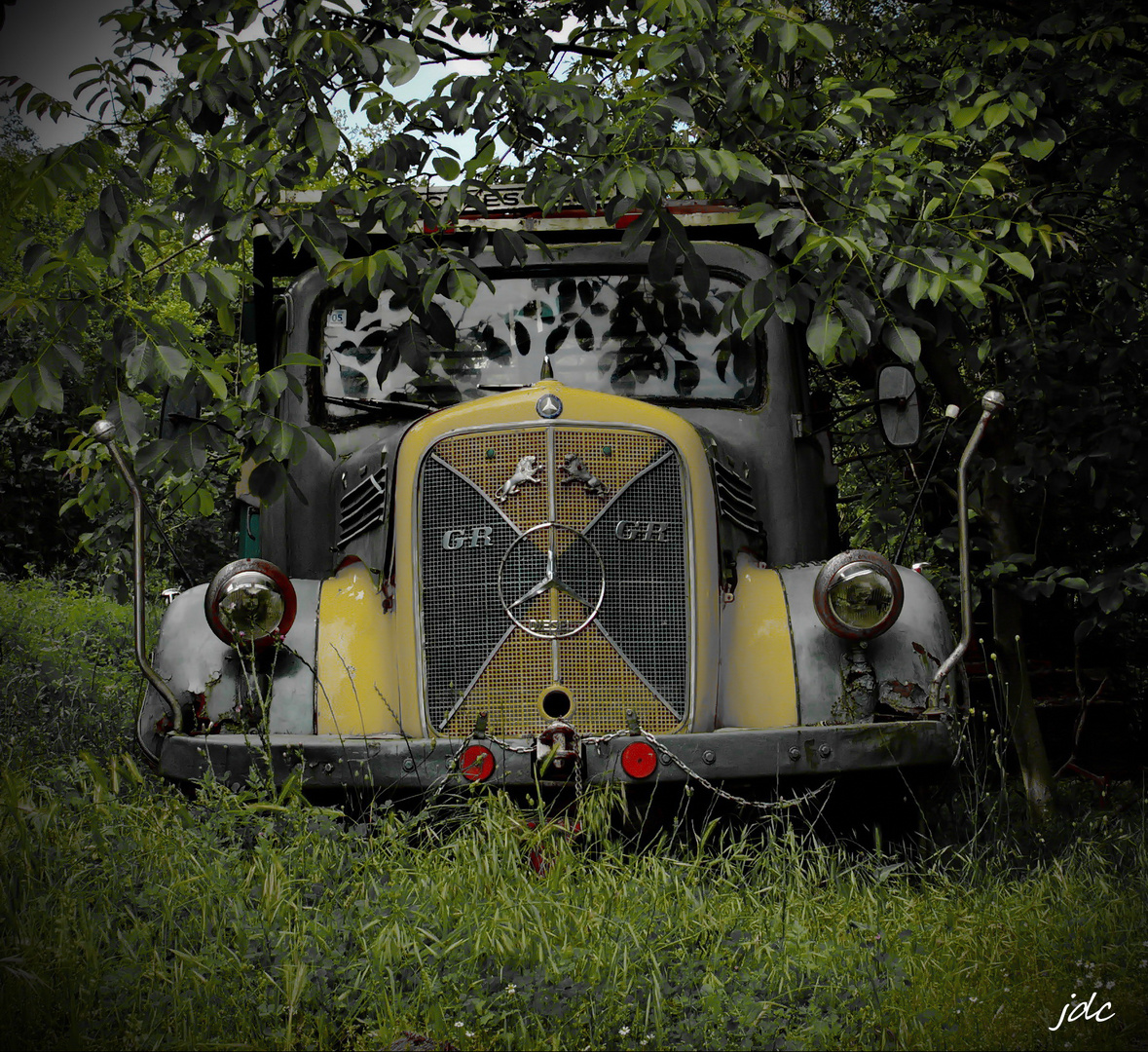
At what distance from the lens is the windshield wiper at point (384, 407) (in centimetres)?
509

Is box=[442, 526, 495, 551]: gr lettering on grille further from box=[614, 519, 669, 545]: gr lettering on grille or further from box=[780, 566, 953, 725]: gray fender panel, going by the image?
box=[780, 566, 953, 725]: gray fender panel

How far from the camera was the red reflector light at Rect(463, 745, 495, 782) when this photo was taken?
12.2 feet

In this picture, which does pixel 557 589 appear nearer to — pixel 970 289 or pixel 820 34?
pixel 970 289

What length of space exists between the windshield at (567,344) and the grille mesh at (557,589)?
912 millimetres

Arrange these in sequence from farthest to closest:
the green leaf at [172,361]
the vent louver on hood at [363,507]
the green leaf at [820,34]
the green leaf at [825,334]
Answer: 1. the vent louver on hood at [363,507]
2. the green leaf at [820,34]
3. the green leaf at [825,334]
4. the green leaf at [172,361]

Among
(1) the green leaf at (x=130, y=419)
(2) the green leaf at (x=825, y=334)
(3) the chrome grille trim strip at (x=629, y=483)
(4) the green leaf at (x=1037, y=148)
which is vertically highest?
(4) the green leaf at (x=1037, y=148)

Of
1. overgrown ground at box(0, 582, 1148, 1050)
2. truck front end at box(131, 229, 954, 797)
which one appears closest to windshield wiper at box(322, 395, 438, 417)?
truck front end at box(131, 229, 954, 797)

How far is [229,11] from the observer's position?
4.42 meters

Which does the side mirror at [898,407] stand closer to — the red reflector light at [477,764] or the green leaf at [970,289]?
the green leaf at [970,289]

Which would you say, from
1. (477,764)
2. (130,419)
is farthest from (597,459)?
(130,419)

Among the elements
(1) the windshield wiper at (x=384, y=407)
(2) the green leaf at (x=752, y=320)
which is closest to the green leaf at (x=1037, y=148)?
(2) the green leaf at (x=752, y=320)

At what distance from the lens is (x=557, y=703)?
405 cm

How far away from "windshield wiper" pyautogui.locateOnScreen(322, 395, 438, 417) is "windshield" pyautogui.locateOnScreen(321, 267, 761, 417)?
0.02 meters

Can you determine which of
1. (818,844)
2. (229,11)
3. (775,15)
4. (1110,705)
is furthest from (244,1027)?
(1110,705)
